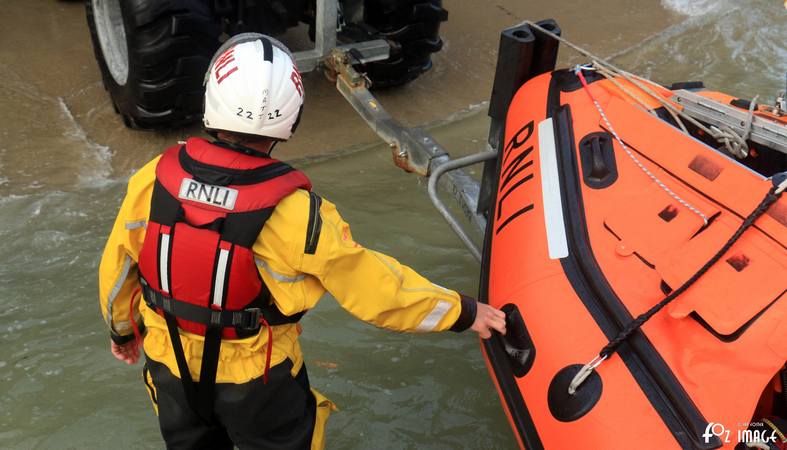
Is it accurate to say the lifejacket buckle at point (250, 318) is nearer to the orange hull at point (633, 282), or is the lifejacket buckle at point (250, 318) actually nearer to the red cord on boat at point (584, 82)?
the orange hull at point (633, 282)

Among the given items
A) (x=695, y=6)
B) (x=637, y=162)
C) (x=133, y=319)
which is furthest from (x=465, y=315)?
(x=695, y=6)

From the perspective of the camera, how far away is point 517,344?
6.14ft

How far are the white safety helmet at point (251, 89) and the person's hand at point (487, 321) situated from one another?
2.13ft

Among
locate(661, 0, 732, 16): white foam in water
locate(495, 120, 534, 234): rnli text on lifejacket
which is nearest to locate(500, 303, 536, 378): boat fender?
locate(495, 120, 534, 234): rnli text on lifejacket

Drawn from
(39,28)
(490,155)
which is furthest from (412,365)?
(39,28)

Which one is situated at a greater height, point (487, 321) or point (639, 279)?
point (639, 279)

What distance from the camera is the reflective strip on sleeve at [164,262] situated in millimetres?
1532

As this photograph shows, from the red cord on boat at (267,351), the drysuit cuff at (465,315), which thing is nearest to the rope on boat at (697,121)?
the drysuit cuff at (465,315)

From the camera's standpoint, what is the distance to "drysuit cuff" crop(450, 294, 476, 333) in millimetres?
1706

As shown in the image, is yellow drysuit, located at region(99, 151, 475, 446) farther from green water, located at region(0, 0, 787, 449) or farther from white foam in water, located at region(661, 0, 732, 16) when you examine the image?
white foam in water, located at region(661, 0, 732, 16)

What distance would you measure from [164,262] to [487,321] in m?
0.78

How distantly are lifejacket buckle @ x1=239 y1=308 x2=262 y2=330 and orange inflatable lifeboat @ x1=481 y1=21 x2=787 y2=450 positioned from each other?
67 cm

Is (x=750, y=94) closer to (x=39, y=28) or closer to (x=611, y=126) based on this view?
(x=611, y=126)

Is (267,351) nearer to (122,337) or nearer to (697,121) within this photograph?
(122,337)
